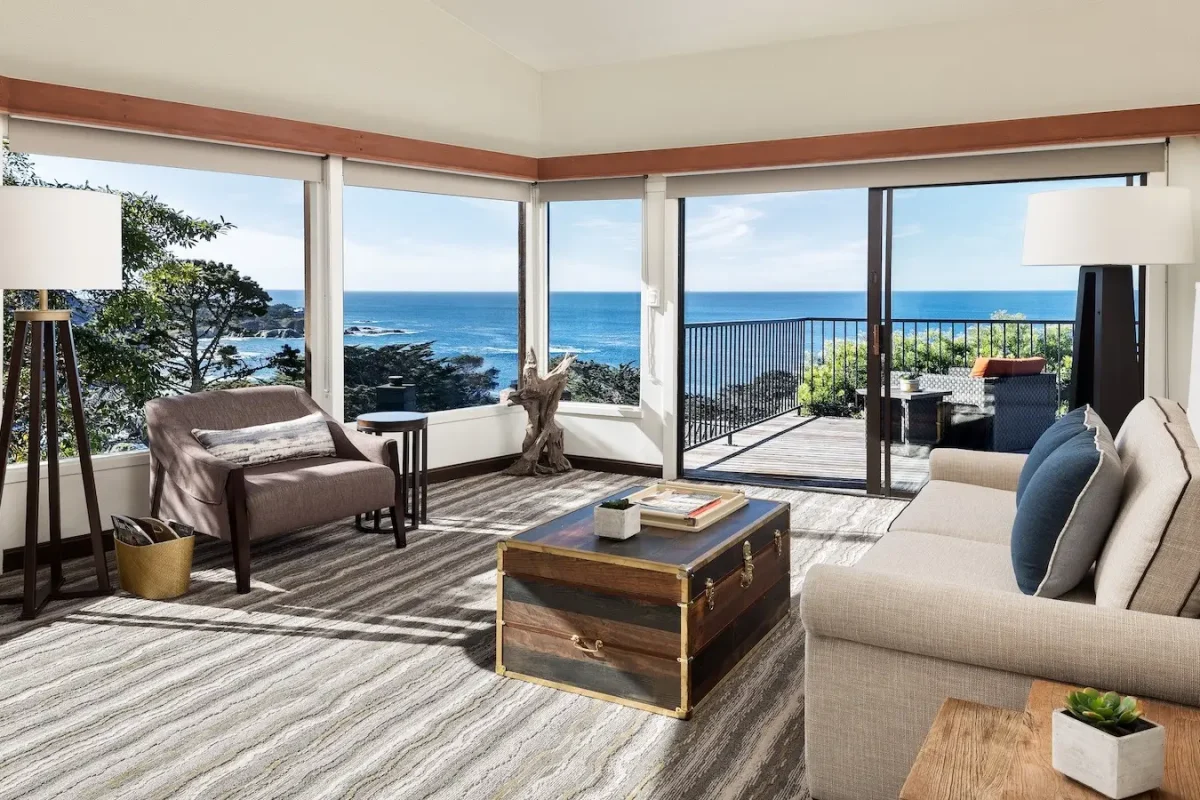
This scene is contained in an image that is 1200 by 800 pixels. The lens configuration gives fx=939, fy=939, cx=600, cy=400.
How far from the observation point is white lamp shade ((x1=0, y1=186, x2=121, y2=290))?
11.0ft

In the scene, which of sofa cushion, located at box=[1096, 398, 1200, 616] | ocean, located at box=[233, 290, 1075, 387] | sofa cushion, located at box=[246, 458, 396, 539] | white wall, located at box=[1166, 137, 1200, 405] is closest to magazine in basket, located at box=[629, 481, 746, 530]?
sofa cushion, located at box=[1096, 398, 1200, 616]

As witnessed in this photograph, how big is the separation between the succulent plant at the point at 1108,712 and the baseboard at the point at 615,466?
5009mm

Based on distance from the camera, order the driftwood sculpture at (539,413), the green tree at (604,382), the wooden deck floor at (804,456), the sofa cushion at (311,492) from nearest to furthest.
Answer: the sofa cushion at (311,492) → the wooden deck floor at (804,456) → the driftwood sculpture at (539,413) → the green tree at (604,382)

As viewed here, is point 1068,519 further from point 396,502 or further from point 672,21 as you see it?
point 672,21

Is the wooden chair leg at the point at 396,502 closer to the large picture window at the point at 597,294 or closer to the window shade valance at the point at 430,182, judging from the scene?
the window shade valance at the point at 430,182

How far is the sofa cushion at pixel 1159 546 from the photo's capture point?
190cm

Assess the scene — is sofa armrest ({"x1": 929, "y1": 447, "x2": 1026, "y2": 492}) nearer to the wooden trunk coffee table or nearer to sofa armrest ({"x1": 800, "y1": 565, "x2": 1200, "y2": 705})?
the wooden trunk coffee table

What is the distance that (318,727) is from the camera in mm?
2670

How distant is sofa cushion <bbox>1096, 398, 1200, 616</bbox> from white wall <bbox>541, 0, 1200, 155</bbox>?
12.0 feet

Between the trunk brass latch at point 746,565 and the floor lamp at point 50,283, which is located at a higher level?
the floor lamp at point 50,283

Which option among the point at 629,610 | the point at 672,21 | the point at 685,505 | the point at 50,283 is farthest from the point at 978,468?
the point at 50,283

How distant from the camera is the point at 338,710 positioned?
2.78m

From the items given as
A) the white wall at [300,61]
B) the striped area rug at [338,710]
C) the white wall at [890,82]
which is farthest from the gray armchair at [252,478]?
the white wall at [890,82]

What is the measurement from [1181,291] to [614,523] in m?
3.74
